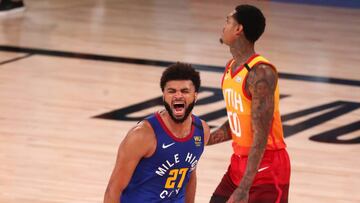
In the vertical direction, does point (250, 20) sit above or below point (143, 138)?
above

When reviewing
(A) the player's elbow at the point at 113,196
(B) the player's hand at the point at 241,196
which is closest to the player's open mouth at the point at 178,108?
(A) the player's elbow at the point at 113,196

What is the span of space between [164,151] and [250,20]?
0.85m

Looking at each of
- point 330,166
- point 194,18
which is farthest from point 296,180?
point 194,18

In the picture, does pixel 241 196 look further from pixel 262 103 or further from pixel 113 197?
pixel 113 197

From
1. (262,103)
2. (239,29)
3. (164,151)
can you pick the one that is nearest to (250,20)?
(239,29)

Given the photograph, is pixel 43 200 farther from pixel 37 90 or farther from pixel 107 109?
pixel 37 90

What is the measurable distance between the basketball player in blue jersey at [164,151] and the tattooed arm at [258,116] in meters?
0.28

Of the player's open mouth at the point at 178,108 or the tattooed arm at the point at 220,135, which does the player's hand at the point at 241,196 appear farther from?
the player's open mouth at the point at 178,108

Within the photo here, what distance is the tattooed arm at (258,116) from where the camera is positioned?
15.0 feet

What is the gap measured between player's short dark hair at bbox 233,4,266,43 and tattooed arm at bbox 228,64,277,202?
0.64ft

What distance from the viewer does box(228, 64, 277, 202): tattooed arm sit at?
456cm

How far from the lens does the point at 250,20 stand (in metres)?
4.72

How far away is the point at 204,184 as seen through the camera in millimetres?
7047

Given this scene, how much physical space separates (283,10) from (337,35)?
2.22 metres
